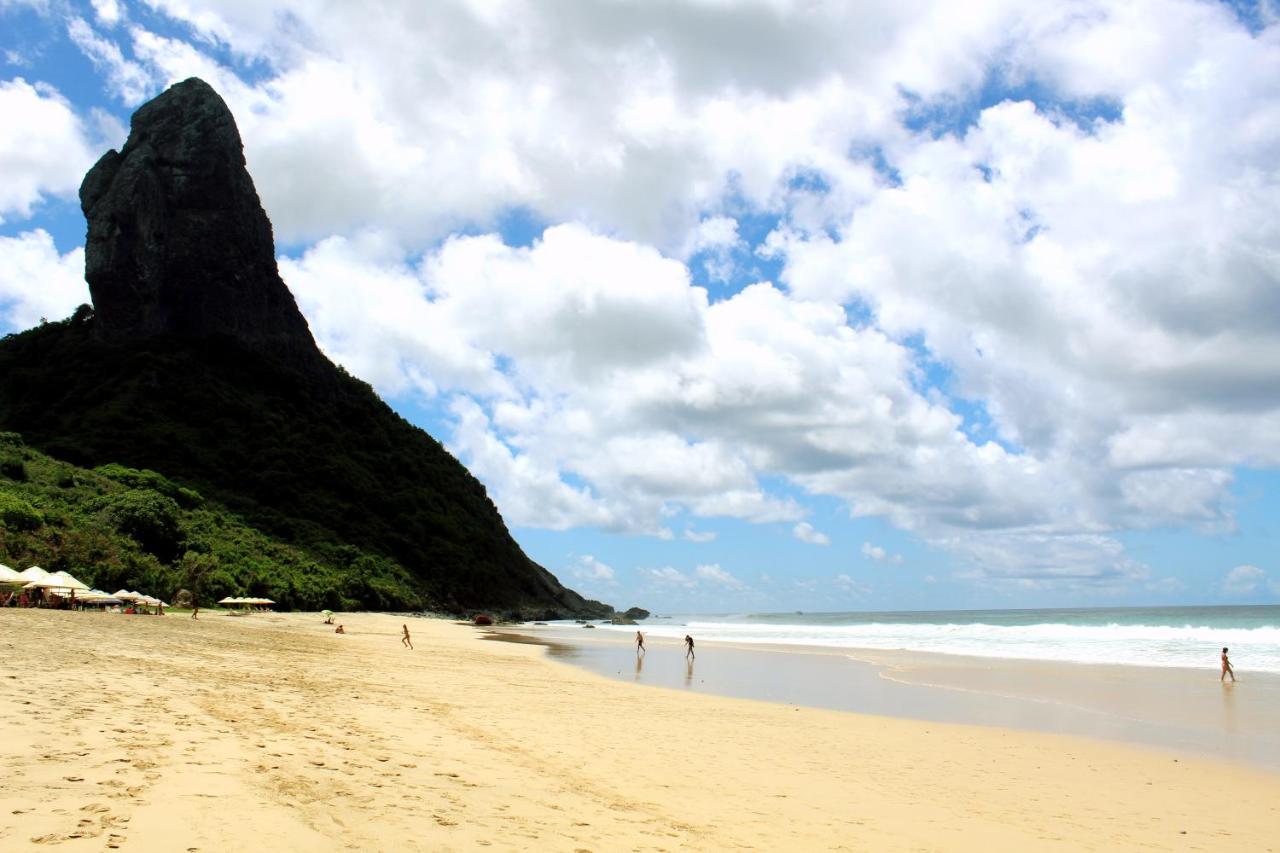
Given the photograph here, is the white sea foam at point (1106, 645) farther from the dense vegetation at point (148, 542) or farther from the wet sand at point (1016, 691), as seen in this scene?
the dense vegetation at point (148, 542)

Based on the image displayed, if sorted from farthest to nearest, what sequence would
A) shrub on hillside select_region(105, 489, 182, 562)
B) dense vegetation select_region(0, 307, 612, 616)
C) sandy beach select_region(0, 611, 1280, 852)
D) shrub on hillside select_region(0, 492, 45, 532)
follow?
dense vegetation select_region(0, 307, 612, 616) < shrub on hillside select_region(105, 489, 182, 562) < shrub on hillside select_region(0, 492, 45, 532) < sandy beach select_region(0, 611, 1280, 852)

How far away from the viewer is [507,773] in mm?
10016

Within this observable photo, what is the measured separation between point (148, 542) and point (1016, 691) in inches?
1975

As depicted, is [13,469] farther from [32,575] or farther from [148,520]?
[32,575]

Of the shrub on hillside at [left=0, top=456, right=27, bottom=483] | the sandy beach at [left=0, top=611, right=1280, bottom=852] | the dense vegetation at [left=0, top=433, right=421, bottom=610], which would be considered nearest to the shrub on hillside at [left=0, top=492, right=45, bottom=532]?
the dense vegetation at [left=0, top=433, right=421, bottom=610]

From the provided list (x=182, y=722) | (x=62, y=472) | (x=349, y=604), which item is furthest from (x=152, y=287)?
(x=182, y=722)

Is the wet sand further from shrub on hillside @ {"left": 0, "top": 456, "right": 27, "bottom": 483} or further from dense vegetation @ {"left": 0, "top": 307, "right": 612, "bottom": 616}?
shrub on hillside @ {"left": 0, "top": 456, "right": 27, "bottom": 483}

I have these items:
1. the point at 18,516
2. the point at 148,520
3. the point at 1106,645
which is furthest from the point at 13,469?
the point at 1106,645

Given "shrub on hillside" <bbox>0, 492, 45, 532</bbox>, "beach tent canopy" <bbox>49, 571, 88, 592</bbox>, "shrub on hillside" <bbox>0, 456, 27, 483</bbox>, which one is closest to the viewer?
"beach tent canopy" <bbox>49, 571, 88, 592</bbox>

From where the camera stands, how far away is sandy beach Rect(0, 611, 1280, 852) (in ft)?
21.9

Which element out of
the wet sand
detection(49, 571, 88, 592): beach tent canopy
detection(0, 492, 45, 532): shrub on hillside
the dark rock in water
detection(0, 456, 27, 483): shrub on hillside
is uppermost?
the dark rock in water

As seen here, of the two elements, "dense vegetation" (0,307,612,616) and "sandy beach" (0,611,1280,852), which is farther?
"dense vegetation" (0,307,612,616)

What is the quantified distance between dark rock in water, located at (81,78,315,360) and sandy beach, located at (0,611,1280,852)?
79.0 meters

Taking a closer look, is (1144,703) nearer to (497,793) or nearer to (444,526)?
(497,793)
